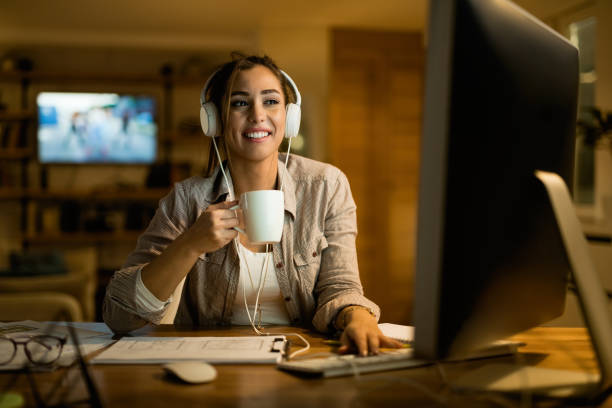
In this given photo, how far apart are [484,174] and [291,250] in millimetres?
794

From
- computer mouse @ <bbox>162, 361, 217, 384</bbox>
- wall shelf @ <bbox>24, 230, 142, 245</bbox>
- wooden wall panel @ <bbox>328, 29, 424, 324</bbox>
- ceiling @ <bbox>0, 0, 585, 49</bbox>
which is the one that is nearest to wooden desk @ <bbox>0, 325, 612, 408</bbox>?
computer mouse @ <bbox>162, 361, 217, 384</bbox>

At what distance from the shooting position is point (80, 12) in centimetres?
514

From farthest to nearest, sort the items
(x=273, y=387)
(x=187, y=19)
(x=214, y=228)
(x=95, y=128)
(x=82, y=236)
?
1. (x=95, y=128)
2. (x=82, y=236)
3. (x=187, y=19)
4. (x=214, y=228)
5. (x=273, y=387)

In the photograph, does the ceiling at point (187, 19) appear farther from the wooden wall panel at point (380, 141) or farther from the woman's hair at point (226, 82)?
the woman's hair at point (226, 82)

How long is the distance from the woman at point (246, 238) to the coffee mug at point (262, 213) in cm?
28

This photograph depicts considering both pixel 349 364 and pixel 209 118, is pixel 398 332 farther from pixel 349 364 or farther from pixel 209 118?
pixel 209 118

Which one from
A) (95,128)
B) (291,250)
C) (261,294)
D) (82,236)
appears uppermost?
(95,128)

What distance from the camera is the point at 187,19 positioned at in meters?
5.39

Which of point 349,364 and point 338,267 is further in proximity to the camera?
point 338,267

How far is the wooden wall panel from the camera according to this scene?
540 cm

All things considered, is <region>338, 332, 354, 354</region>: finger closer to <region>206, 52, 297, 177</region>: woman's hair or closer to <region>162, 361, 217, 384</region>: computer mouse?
<region>162, 361, 217, 384</region>: computer mouse

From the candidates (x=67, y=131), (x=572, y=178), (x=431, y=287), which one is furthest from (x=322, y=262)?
(x=67, y=131)

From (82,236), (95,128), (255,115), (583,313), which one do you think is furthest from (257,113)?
(95,128)

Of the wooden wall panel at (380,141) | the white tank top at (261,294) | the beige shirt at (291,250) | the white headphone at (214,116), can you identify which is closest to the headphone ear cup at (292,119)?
the white headphone at (214,116)
